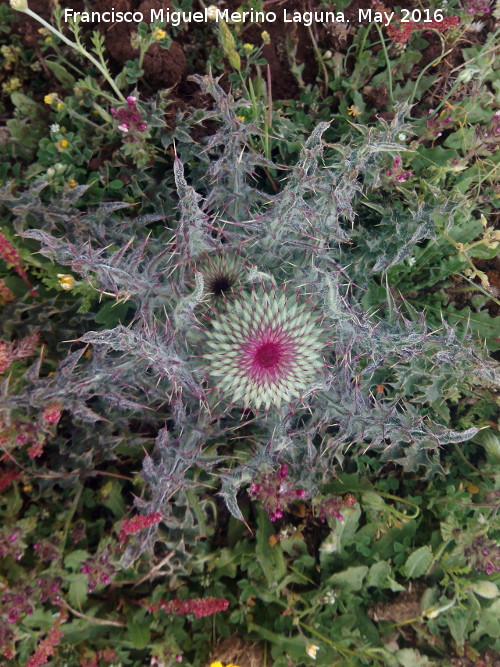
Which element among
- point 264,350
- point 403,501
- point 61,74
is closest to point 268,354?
point 264,350

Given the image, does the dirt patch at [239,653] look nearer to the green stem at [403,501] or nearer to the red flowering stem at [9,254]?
the green stem at [403,501]

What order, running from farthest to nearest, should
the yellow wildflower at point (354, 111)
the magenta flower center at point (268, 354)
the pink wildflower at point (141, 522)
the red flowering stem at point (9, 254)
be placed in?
the yellow wildflower at point (354, 111), the red flowering stem at point (9, 254), the pink wildflower at point (141, 522), the magenta flower center at point (268, 354)

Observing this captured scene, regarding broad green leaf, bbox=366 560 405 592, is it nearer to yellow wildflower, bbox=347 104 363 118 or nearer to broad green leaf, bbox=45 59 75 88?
yellow wildflower, bbox=347 104 363 118

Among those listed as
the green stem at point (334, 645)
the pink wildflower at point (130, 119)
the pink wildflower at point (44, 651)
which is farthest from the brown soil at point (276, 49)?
the green stem at point (334, 645)

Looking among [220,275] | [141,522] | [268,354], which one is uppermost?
[220,275]

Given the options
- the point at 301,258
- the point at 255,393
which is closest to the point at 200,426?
the point at 255,393

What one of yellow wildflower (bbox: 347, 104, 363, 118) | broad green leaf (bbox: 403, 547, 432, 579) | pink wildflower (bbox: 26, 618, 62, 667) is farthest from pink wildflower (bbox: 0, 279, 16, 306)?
broad green leaf (bbox: 403, 547, 432, 579)

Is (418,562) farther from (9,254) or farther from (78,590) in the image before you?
(9,254)
